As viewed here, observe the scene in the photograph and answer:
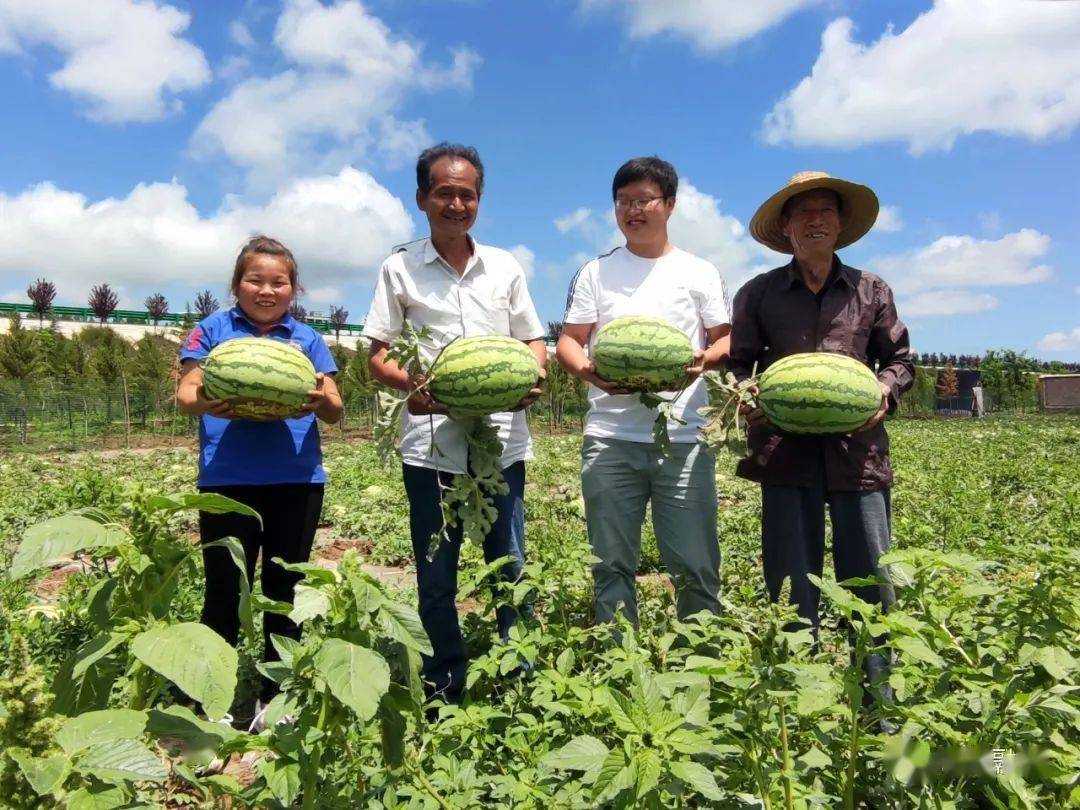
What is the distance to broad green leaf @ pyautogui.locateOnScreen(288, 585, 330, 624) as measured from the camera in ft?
4.26

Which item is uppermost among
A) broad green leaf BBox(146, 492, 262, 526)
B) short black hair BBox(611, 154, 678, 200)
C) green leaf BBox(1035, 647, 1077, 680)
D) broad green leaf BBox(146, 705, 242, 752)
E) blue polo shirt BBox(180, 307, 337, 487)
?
short black hair BBox(611, 154, 678, 200)

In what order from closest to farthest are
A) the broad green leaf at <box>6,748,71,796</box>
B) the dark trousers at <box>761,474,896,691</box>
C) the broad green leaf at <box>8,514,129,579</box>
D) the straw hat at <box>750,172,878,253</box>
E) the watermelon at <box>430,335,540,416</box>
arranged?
the broad green leaf at <box>6,748,71,796</box> < the broad green leaf at <box>8,514,129,579</box> < the watermelon at <box>430,335,540,416</box> < the dark trousers at <box>761,474,896,691</box> < the straw hat at <box>750,172,878,253</box>

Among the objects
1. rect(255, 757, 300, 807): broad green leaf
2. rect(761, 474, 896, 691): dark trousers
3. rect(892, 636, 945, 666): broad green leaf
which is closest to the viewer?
rect(255, 757, 300, 807): broad green leaf

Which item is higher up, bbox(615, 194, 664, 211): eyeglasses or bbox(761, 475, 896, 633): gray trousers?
bbox(615, 194, 664, 211): eyeglasses

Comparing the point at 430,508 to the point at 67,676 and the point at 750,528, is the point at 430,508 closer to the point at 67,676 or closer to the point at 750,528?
the point at 67,676

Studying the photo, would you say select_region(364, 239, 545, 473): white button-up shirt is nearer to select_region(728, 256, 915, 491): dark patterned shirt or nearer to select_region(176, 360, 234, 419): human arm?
select_region(176, 360, 234, 419): human arm

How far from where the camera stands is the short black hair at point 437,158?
116 inches

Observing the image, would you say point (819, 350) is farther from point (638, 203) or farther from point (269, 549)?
point (269, 549)

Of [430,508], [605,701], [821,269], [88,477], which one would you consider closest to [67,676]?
[605,701]

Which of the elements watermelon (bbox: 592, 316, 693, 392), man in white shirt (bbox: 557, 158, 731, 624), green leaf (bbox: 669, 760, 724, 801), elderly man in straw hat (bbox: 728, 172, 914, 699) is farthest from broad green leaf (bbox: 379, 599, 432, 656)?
elderly man in straw hat (bbox: 728, 172, 914, 699)

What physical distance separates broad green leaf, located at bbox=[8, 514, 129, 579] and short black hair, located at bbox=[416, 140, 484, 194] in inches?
82.5

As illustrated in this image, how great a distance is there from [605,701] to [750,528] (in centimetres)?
546

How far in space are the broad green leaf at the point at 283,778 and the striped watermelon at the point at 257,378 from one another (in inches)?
62.0

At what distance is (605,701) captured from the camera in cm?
154
